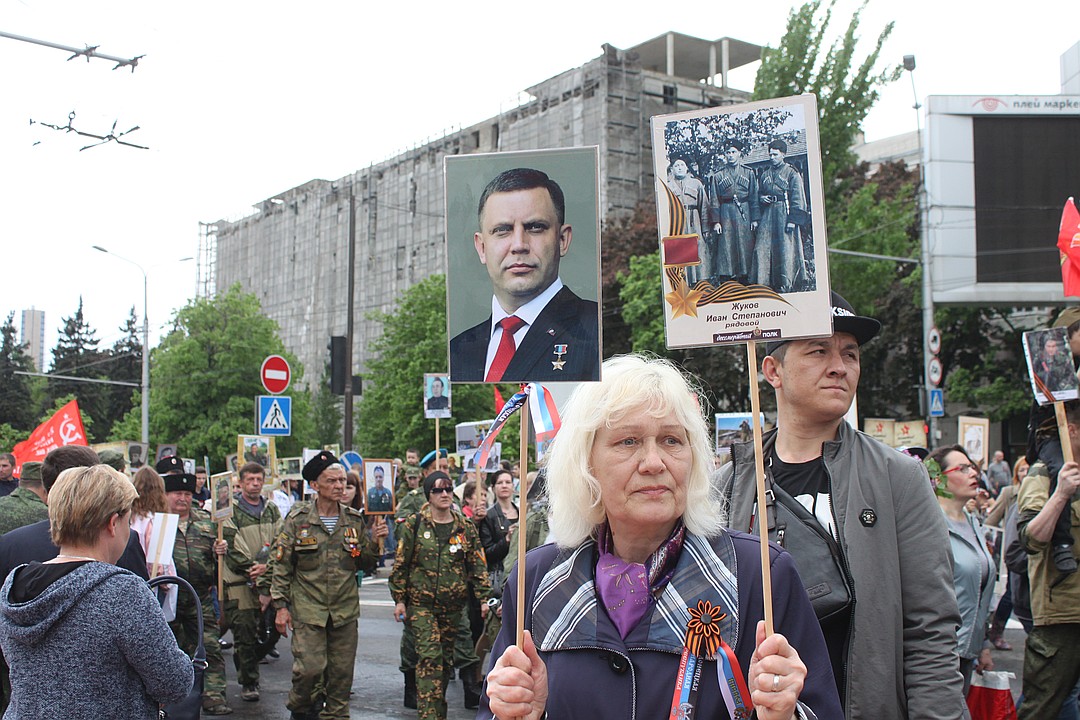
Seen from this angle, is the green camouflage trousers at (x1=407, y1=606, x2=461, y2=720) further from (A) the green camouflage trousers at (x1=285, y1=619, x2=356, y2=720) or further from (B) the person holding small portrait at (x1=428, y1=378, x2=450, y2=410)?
(B) the person holding small portrait at (x1=428, y1=378, x2=450, y2=410)

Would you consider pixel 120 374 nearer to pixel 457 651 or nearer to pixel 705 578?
pixel 457 651

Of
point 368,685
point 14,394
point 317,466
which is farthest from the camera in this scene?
point 14,394

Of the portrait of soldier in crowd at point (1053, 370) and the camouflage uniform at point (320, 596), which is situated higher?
the portrait of soldier in crowd at point (1053, 370)

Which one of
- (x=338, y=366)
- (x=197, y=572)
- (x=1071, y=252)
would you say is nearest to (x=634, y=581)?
(x=1071, y=252)

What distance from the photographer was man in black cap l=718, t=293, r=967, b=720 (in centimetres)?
319

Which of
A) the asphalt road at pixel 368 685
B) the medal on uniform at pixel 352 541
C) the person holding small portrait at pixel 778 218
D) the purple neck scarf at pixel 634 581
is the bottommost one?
the asphalt road at pixel 368 685

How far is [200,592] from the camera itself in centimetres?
984

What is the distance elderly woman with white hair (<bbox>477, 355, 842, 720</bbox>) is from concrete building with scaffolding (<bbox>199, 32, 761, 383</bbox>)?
40089 millimetres

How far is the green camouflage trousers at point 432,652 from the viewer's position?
27.3 feet

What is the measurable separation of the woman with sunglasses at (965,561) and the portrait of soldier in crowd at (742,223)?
8.64ft

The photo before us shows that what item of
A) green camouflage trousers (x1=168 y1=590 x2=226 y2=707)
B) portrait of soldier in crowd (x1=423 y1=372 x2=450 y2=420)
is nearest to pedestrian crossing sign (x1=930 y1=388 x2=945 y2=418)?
portrait of soldier in crowd (x1=423 y1=372 x2=450 y2=420)

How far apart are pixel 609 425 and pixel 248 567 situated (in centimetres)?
856

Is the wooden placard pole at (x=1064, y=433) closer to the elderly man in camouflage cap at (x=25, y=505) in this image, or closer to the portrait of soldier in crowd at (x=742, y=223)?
the portrait of soldier in crowd at (x=742, y=223)

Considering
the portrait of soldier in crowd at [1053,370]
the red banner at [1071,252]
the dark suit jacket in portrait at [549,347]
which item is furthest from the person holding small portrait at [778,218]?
the red banner at [1071,252]
